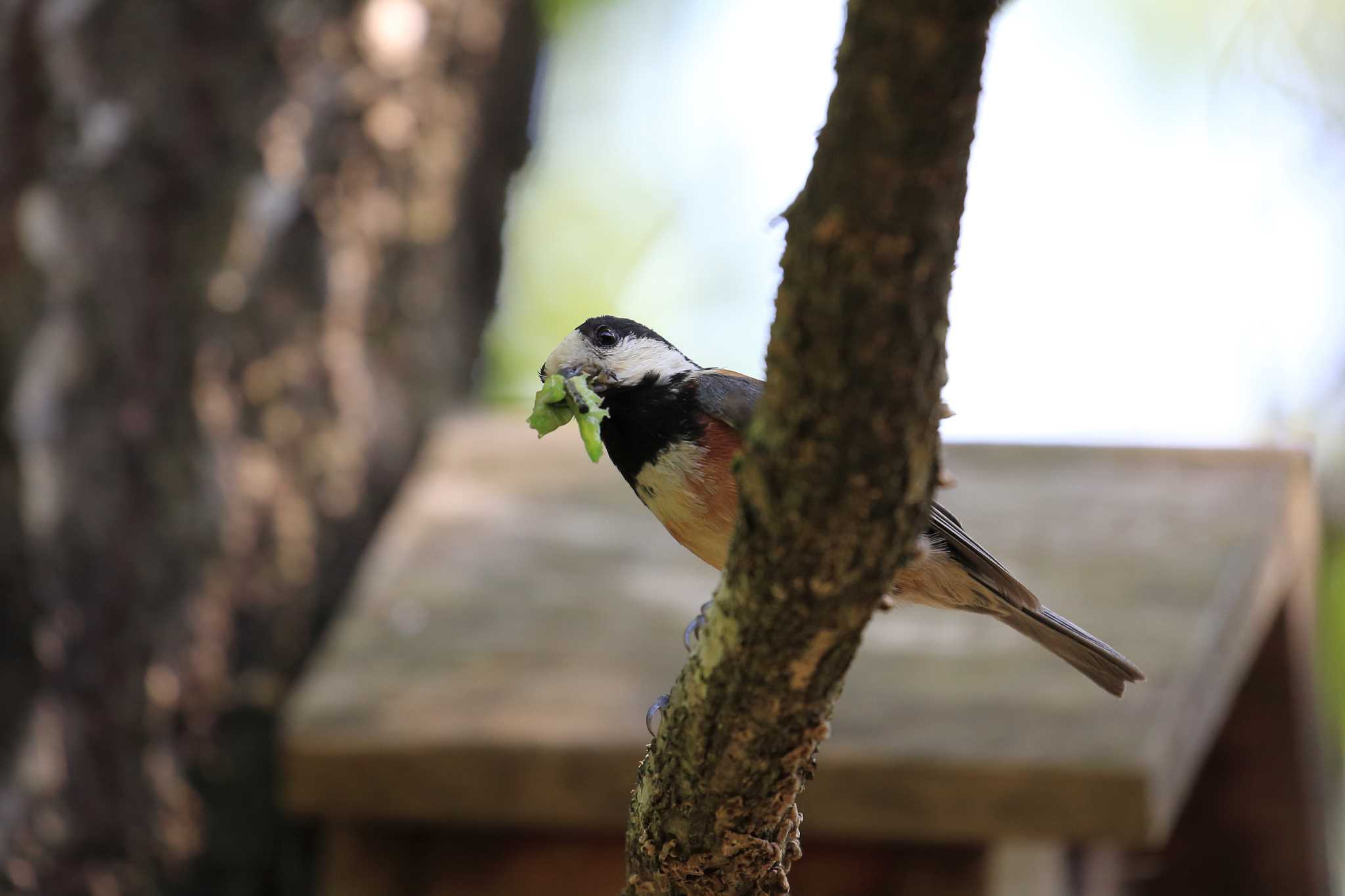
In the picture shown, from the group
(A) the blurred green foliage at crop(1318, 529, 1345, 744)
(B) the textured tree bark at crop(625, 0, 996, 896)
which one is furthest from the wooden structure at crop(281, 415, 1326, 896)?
(A) the blurred green foliage at crop(1318, 529, 1345, 744)

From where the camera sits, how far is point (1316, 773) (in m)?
3.82

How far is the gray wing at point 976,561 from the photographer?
2.28 m

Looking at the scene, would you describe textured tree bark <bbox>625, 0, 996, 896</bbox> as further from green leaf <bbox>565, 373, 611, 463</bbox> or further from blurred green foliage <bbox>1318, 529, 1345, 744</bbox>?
blurred green foliage <bbox>1318, 529, 1345, 744</bbox>

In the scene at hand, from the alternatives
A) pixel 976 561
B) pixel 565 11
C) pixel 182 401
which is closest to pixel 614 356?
pixel 976 561

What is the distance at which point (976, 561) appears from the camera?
2.34 metres

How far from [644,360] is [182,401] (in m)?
1.73

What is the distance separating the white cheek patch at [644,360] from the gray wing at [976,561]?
0.52 metres

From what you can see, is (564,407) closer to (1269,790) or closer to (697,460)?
(697,460)

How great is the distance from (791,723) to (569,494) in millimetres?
2388

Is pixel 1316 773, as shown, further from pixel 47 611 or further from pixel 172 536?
pixel 47 611

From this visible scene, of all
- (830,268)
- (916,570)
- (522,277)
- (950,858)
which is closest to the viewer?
(830,268)

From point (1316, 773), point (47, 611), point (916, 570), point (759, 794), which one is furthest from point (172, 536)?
point (1316, 773)

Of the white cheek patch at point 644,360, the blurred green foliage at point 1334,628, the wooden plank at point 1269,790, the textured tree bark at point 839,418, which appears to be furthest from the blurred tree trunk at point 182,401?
the blurred green foliage at point 1334,628

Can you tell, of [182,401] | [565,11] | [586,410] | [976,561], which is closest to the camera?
[586,410]
